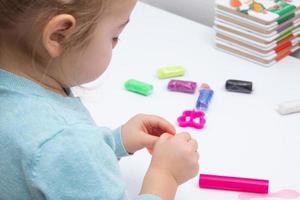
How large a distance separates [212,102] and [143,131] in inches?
6.2

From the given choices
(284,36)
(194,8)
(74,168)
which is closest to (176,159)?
(74,168)

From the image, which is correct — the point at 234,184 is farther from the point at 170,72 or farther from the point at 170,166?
the point at 170,72

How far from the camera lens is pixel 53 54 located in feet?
1.92

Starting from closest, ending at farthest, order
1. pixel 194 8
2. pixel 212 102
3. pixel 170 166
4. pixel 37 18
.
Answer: pixel 37 18 → pixel 170 166 → pixel 212 102 → pixel 194 8

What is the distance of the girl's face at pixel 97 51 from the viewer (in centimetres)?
61

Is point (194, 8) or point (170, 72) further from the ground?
point (194, 8)

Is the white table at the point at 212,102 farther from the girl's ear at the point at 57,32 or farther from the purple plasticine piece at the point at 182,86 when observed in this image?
the girl's ear at the point at 57,32

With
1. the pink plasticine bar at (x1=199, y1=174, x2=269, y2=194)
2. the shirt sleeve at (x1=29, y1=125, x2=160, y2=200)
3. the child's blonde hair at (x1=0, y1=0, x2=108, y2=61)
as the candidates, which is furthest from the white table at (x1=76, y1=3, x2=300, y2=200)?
the child's blonde hair at (x1=0, y1=0, x2=108, y2=61)

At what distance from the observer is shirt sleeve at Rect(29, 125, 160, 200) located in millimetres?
568

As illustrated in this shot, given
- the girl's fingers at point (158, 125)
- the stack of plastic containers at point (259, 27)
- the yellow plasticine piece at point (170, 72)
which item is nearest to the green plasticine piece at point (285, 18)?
the stack of plastic containers at point (259, 27)

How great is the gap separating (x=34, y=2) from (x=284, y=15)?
55cm

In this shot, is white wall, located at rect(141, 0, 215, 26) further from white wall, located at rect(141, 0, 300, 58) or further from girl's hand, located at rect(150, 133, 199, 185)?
girl's hand, located at rect(150, 133, 199, 185)

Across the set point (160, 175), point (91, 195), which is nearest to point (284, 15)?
point (160, 175)

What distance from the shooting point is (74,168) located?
1.90 feet
